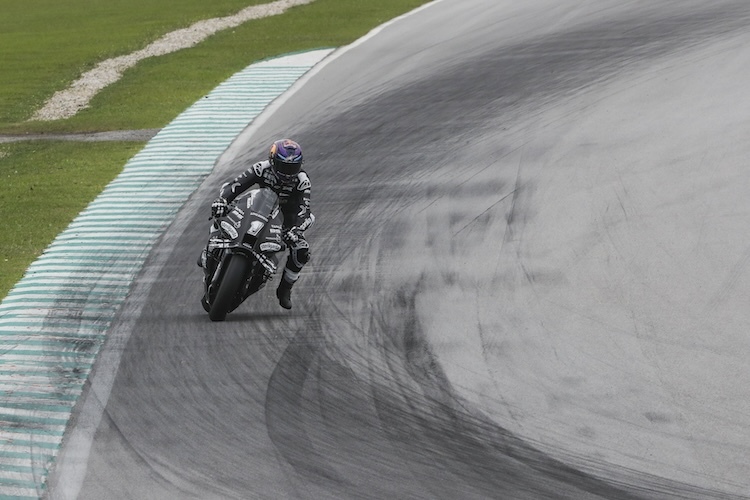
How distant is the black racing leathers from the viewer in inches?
479

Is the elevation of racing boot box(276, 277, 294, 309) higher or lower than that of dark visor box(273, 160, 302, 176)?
lower

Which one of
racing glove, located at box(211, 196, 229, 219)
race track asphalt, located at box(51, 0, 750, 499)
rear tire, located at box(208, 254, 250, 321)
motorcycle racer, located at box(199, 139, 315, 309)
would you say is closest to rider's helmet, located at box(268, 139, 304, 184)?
motorcycle racer, located at box(199, 139, 315, 309)

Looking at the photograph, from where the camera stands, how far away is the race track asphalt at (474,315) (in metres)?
9.25

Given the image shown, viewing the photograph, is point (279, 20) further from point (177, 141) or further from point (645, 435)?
point (645, 435)

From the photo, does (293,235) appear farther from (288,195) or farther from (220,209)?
(220,209)

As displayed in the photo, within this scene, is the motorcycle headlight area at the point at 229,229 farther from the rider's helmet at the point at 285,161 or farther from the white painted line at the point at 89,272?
the white painted line at the point at 89,272

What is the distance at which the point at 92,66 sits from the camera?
23531mm

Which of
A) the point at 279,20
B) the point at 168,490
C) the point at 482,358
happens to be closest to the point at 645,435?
the point at 482,358

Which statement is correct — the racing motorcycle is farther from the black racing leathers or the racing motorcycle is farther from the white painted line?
the white painted line

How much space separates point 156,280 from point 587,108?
824 cm

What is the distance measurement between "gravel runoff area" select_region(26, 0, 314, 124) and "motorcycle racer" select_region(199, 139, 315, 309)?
7751mm

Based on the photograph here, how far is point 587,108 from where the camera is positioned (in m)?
17.4

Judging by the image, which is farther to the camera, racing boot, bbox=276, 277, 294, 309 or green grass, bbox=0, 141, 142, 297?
green grass, bbox=0, 141, 142, 297

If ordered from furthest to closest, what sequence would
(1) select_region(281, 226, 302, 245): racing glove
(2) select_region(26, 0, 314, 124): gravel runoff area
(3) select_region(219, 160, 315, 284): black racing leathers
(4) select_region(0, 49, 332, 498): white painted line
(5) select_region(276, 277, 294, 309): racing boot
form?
1. (2) select_region(26, 0, 314, 124): gravel runoff area
2. (5) select_region(276, 277, 294, 309): racing boot
3. (3) select_region(219, 160, 315, 284): black racing leathers
4. (1) select_region(281, 226, 302, 245): racing glove
5. (4) select_region(0, 49, 332, 498): white painted line
